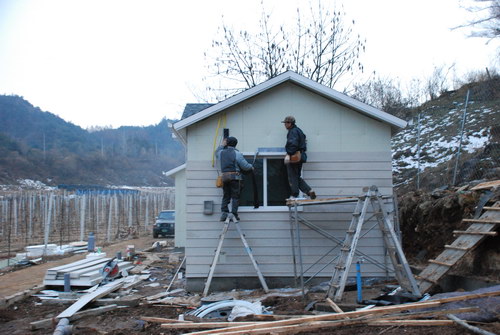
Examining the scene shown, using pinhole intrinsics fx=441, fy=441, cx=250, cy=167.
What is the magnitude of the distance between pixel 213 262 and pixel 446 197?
5.19m

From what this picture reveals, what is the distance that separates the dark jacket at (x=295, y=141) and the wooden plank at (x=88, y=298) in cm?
454

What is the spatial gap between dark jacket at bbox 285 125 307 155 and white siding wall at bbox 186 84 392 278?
62 cm

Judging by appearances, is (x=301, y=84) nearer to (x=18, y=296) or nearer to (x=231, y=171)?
(x=231, y=171)

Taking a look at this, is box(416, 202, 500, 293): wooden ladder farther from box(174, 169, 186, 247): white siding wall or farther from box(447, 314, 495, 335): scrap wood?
box(174, 169, 186, 247): white siding wall

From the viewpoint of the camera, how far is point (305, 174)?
361 inches

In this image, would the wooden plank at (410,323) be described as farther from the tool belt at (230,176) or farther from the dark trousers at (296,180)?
the tool belt at (230,176)

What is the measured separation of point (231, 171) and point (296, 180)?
1.29 meters

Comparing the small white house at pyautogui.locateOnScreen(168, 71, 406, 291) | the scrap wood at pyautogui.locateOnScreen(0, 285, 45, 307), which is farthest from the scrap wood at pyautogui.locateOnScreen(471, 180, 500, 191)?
the scrap wood at pyautogui.locateOnScreen(0, 285, 45, 307)

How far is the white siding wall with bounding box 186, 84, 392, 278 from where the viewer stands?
9016 millimetres

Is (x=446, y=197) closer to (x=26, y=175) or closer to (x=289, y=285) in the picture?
(x=289, y=285)

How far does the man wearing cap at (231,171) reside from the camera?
8.49 m

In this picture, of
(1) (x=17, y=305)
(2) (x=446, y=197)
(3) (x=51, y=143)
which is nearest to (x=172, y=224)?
(1) (x=17, y=305)

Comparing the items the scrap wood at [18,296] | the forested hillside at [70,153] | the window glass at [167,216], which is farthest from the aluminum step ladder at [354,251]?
the forested hillside at [70,153]

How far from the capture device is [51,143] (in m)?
84.6
